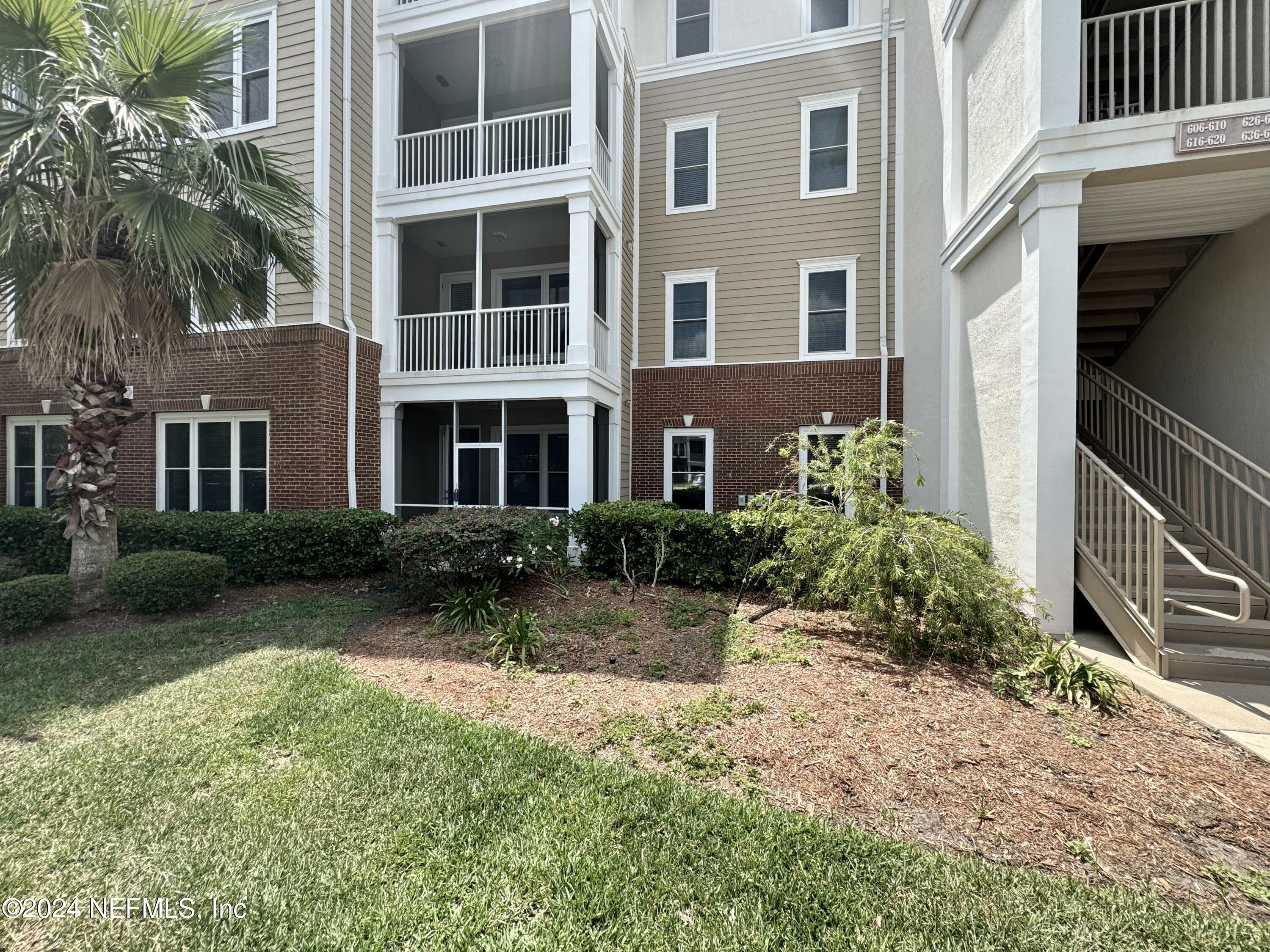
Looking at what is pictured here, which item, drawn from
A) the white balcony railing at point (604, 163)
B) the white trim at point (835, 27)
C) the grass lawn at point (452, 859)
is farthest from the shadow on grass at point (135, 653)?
the white trim at point (835, 27)

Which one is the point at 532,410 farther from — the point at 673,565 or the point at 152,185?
the point at 152,185

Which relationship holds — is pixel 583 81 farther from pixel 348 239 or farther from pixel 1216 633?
pixel 1216 633

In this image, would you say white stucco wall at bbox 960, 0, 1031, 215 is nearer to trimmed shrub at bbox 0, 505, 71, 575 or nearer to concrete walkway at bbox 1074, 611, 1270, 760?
concrete walkway at bbox 1074, 611, 1270, 760

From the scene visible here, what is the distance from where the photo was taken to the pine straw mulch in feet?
8.07

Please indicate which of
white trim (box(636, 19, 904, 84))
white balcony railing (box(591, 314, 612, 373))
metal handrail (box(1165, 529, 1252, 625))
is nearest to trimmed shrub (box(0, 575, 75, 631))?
white balcony railing (box(591, 314, 612, 373))

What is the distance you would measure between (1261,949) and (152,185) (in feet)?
31.2

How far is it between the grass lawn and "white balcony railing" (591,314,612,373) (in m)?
6.61

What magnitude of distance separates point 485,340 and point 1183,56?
1022cm

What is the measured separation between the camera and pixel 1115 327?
8.05 metres

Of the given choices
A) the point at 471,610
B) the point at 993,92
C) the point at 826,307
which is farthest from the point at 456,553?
the point at 826,307

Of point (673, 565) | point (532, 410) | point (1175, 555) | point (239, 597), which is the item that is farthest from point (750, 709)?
point (532, 410)

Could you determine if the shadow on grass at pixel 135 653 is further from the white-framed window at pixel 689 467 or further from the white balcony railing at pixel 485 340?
the white-framed window at pixel 689 467

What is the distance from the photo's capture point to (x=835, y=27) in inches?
423

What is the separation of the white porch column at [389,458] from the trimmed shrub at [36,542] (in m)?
4.13
